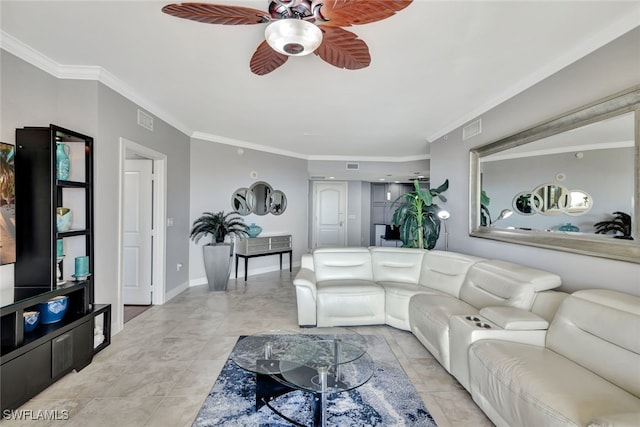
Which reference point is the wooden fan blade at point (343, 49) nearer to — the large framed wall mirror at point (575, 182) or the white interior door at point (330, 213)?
the large framed wall mirror at point (575, 182)

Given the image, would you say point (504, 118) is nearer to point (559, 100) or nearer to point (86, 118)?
point (559, 100)

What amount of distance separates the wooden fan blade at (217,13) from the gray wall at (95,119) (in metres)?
1.88

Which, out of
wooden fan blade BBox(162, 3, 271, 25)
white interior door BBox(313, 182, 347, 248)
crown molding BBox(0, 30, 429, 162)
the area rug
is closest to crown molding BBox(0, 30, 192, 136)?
crown molding BBox(0, 30, 429, 162)

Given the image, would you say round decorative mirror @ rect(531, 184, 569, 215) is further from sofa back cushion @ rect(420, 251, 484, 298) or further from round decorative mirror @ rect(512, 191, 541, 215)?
sofa back cushion @ rect(420, 251, 484, 298)

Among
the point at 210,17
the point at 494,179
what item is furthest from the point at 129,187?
the point at 494,179

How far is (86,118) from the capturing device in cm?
279

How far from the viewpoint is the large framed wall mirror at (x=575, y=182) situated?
191cm

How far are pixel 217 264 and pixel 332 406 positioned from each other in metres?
3.21

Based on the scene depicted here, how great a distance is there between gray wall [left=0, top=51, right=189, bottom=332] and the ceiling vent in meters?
4.04

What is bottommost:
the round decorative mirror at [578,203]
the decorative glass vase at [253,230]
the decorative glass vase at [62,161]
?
the decorative glass vase at [253,230]

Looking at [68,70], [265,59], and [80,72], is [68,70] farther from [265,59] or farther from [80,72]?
[265,59]

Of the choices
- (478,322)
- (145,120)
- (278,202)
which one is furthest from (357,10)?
(278,202)

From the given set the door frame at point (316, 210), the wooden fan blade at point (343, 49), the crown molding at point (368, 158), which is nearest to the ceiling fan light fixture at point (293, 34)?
Result: the wooden fan blade at point (343, 49)

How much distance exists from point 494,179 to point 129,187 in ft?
15.0
